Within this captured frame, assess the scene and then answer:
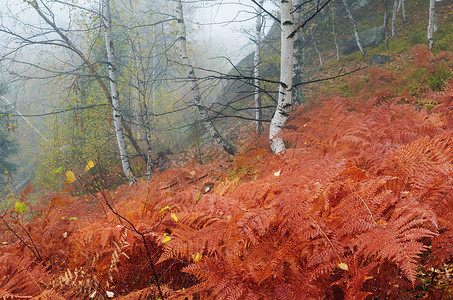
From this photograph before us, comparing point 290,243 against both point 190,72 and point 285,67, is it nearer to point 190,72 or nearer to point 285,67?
point 285,67

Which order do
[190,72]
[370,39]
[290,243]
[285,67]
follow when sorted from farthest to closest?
[370,39] → [190,72] → [285,67] → [290,243]

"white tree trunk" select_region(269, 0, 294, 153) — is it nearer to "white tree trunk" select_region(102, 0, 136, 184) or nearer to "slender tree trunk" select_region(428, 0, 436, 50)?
"white tree trunk" select_region(102, 0, 136, 184)

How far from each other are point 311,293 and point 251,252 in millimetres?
355

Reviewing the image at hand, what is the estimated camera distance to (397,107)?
327cm

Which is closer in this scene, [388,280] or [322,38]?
[388,280]

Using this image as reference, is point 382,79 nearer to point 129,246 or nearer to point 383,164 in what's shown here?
point 383,164

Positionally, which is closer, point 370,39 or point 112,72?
point 112,72

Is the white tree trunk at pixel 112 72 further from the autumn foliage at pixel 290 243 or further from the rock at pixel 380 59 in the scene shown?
the rock at pixel 380 59

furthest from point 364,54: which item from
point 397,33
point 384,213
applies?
point 384,213

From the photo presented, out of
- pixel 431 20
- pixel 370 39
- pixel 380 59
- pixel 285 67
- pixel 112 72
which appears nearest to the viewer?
pixel 285 67

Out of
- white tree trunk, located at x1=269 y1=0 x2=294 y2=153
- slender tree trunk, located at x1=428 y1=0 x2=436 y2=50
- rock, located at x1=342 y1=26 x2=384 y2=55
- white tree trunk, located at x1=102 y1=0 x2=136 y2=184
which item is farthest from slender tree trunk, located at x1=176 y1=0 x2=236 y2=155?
rock, located at x1=342 y1=26 x2=384 y2=55

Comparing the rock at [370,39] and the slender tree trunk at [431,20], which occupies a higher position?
the rock at [370,39]

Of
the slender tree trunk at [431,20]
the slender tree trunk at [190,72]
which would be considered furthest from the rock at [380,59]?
the slender tree trunk at [190,72]

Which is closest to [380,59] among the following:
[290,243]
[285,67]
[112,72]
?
[285,67]
